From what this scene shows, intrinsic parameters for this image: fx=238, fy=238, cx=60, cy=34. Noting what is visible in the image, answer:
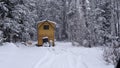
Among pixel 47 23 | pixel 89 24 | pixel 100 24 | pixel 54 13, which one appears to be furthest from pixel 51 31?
pixel 54 13

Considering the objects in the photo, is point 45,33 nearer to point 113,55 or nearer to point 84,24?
point 84,24

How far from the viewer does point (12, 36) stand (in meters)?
22.8

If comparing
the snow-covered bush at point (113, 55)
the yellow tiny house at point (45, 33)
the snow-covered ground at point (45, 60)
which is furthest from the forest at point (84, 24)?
the yellow tiny house at point (45, 33)

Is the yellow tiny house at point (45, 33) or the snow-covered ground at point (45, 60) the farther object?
the yellow tiny house at point (45, 33)

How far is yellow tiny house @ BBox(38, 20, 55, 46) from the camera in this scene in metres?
29.4

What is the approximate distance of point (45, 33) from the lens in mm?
30156

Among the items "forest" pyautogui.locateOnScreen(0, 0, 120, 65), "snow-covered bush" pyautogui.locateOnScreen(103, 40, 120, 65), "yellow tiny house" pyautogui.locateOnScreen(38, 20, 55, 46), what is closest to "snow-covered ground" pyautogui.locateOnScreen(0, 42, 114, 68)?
"snow-covered bush" pyautogui.locateOnScreen(103, 40, 120, 65)

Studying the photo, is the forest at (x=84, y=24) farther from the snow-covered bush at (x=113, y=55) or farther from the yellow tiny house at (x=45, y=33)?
the yellow tiny house at (x=45, y=33)

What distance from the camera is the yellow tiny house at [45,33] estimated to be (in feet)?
96.5

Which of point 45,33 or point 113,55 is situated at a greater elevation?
point 45,33

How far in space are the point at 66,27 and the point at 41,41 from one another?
28470 millimetres

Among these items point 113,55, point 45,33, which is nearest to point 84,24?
point 45,33

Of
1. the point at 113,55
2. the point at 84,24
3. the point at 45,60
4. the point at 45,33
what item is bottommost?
the point at 45,60

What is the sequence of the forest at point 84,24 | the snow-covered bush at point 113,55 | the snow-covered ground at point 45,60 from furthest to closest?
the forest at point 84,24
the snow-covered bush at point 113,55
the snow-covered ground at point 45,60
